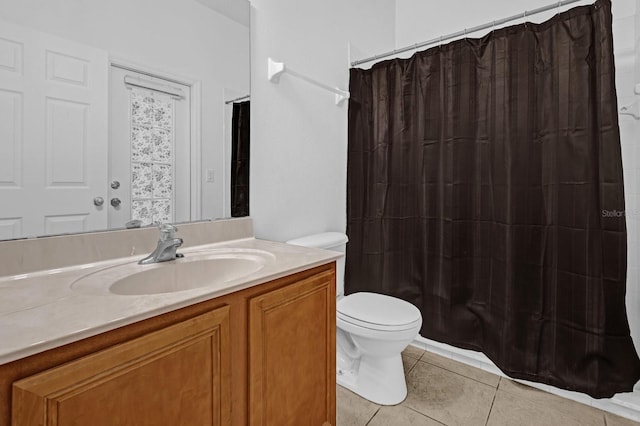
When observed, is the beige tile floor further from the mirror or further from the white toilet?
the mirror

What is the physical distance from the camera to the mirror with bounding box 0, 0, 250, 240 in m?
0.98

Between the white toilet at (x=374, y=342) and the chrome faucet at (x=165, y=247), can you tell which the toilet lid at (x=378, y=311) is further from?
the chrome faucet at (x=165, y=247)

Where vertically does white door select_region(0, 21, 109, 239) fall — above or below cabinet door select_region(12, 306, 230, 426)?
above

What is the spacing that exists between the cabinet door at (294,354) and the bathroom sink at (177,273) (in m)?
0.15

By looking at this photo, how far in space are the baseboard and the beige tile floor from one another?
0.03 meters

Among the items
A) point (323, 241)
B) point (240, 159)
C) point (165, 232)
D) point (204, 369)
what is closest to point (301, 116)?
point (240, 159)

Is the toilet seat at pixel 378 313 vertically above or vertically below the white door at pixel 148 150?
A: below

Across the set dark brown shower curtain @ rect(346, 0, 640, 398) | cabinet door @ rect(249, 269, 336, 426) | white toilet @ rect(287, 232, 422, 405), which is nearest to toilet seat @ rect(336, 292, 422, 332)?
white toilet @ rect(287, 232, 422, 405)

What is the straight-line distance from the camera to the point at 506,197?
1.72m

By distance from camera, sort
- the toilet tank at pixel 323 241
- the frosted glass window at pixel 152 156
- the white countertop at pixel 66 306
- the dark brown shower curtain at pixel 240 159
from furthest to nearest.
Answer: the toilet tank at pixel 323 241
the dark brown shower curtain at pixel 240 159
the frosted glass window at pixel 152 156
the white countertop at pixel 66 306

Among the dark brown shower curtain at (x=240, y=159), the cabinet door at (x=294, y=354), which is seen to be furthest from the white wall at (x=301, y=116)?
the cabinet door at (x=294, y=354)

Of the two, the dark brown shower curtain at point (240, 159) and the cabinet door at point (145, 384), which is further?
the dark brown shower curtain at point (240, 159)

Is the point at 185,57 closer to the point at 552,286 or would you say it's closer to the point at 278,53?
the point at 278,53

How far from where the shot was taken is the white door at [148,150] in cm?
119
